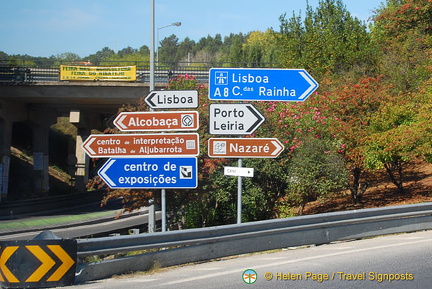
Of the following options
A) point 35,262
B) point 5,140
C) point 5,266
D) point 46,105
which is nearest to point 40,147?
point 46,105

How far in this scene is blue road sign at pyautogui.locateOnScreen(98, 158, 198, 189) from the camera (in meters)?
10.3

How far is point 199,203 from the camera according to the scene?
18219 millimetres

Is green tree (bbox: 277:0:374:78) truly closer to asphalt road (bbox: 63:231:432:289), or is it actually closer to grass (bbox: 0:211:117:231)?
grass (bbox: 0:211:117:231)

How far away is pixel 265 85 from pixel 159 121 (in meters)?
2.17

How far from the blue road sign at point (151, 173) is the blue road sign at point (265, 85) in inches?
61.8

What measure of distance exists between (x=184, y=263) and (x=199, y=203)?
9328 millimetres

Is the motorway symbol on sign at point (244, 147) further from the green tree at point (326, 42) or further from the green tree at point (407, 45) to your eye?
the green tree at point (326, 42)

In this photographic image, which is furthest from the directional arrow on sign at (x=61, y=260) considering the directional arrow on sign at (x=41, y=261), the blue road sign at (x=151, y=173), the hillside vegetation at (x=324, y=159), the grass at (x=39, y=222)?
the grass at (x=39, y=222)

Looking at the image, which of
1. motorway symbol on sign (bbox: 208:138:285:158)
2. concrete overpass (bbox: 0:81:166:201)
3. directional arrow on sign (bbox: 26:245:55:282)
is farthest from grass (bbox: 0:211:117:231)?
directional arrow on sign (bbox: 26:245:55:282)

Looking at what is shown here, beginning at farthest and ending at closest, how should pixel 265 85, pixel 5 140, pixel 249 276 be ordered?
pixel 5 140
pixel 265 85
pixel 249 276

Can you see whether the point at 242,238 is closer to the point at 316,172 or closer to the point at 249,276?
the point at 249,276

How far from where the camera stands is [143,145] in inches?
409

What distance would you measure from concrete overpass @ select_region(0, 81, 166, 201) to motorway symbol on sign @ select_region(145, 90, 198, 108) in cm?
2224

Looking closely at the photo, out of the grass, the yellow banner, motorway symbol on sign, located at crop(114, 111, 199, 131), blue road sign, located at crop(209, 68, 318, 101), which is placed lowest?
the grass
